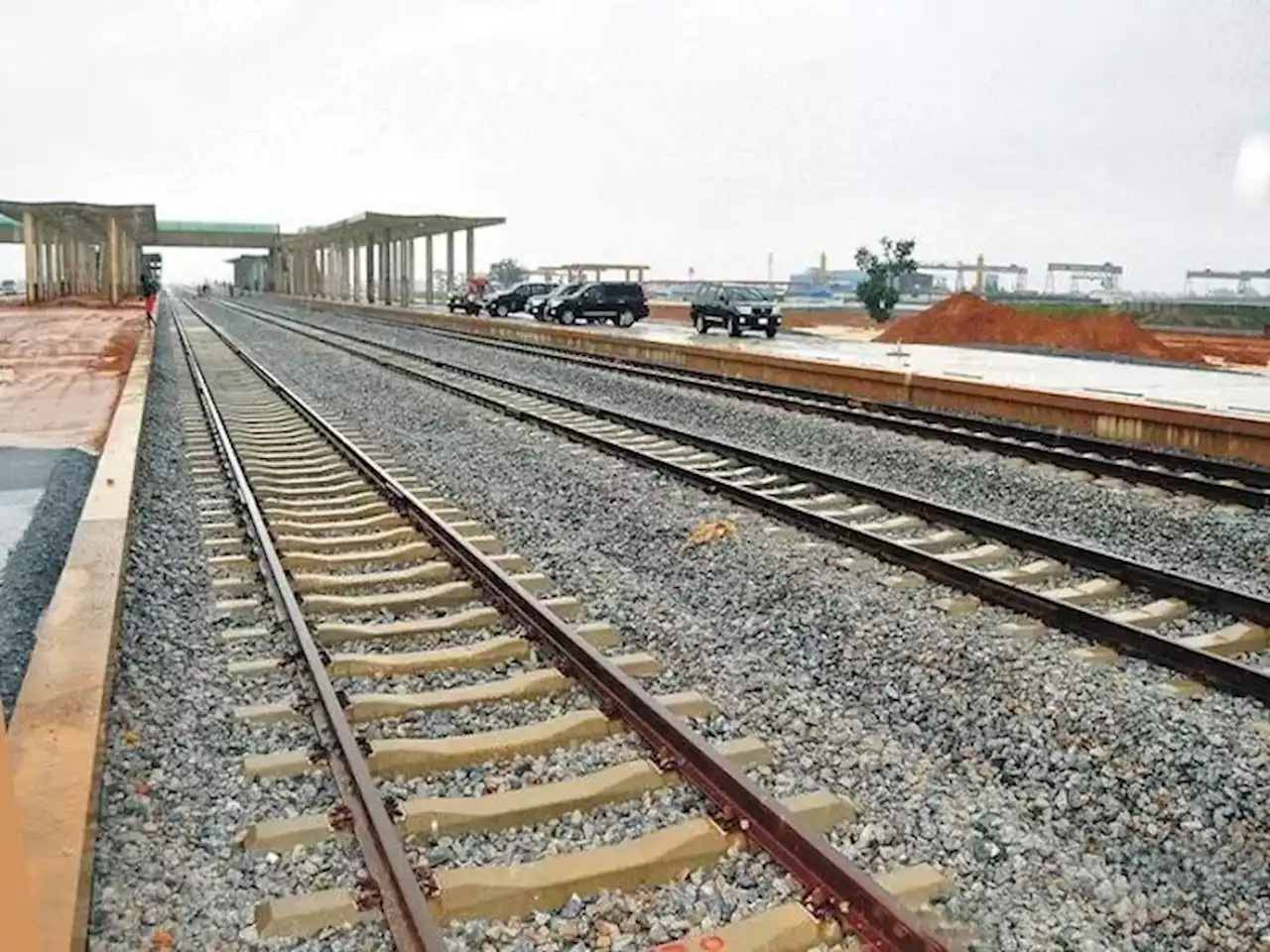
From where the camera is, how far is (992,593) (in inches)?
261

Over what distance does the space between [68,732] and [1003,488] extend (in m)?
8.08

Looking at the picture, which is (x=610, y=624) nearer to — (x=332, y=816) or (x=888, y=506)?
(x=332, y=816)

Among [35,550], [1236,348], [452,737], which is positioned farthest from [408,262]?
[452,737]

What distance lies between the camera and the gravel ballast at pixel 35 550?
6402mm

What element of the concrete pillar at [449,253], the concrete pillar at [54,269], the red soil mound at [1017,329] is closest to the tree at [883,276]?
the red soil mound at [1017,329]

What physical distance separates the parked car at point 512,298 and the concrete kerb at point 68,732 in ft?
147

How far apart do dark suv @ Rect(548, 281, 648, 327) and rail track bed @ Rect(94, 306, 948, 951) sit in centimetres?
3551

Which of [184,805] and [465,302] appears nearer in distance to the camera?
[184,805]

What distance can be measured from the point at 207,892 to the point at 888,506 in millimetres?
6588

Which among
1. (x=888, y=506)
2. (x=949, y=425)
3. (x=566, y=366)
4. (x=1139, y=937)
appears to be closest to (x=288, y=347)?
(x=566, y=366)

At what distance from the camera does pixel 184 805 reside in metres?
4.22

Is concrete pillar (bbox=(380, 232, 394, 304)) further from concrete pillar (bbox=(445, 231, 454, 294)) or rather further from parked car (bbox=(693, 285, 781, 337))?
parked car (bbox=(693, 285, 781, 337))

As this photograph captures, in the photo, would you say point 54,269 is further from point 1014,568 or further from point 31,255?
point 1014,568

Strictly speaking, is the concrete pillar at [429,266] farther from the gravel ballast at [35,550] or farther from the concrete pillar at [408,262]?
the gravel ballast at [35,550]
